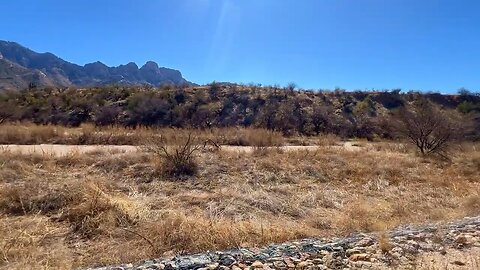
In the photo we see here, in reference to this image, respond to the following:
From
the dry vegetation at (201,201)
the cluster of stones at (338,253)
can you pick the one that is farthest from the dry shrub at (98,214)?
the cluster of stones at (338,253)

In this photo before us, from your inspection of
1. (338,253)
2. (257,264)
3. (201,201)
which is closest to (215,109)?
(201,201)

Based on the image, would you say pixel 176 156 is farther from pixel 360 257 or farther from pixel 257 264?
pixel 360 257

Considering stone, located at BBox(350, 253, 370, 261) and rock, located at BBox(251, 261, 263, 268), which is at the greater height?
stone, located at BBox(350, 253, 370, 261)

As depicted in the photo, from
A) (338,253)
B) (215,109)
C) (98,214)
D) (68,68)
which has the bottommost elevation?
(98,214)

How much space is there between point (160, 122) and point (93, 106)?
836 cm

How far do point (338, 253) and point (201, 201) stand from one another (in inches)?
168

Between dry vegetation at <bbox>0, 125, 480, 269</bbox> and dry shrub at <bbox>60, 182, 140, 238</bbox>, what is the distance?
0.02 metres

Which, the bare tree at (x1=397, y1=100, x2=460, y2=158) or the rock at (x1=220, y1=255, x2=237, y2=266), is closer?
the rock at (x1=220, y1=255, x2=237, y2=266)

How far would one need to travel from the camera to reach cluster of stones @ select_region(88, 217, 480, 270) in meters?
4.97

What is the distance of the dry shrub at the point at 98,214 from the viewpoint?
22.6 feet

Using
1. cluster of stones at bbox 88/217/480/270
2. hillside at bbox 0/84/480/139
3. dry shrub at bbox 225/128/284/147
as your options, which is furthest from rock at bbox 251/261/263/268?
hillside at bbox 0/84/480/139

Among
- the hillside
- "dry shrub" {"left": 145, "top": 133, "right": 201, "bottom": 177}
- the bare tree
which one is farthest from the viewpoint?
the hillside

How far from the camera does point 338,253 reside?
5.42 metres

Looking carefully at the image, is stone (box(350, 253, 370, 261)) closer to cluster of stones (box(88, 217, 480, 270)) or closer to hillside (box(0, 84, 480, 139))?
cluster of stones (box(88, 217, 480, 270))
